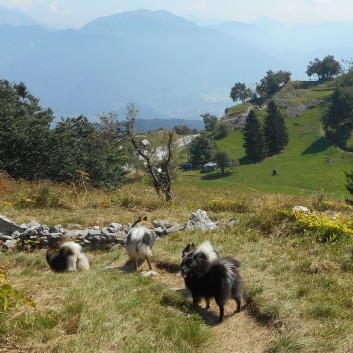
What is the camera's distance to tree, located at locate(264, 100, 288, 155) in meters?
93.6

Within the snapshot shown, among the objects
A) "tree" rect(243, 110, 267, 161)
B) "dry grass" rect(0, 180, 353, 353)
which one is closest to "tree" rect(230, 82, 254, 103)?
"tree" rect(243, 110, 267, 161)

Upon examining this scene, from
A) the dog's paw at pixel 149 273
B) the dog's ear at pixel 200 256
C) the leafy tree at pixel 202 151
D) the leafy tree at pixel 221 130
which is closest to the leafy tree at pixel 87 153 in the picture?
the dog's paw at pixel 149 273

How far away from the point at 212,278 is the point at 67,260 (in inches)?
177

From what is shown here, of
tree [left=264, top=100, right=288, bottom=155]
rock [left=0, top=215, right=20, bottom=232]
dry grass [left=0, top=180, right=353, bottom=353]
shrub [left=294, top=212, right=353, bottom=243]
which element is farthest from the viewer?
tree [left=264, top=100, right=288, bottom=155]

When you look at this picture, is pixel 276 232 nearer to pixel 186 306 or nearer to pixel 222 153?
pixel 186 306

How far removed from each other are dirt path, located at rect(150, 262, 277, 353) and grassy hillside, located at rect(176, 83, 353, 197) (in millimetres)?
51163

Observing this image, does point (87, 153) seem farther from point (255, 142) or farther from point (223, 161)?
point (255, 142)

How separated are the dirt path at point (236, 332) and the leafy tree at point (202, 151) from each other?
87.3 meters

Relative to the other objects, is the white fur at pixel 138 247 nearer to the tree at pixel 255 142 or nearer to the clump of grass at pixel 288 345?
the clump of grass at pixel 288 345

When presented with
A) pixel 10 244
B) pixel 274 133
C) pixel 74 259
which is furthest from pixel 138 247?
pixel 274 133

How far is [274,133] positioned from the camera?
93750mm

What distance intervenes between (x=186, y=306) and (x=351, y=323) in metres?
2.91

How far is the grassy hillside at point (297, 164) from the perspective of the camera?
68.9 m

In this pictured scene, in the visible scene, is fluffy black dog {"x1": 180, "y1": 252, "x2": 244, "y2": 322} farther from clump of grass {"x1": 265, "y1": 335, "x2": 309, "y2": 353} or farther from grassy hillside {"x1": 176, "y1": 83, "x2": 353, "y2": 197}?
grassy hillside {"x1": 176, "y1": 83, "x2": 353, "y2": 197}
